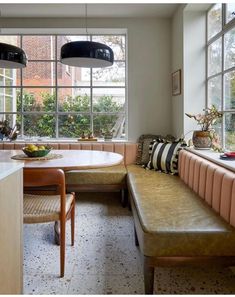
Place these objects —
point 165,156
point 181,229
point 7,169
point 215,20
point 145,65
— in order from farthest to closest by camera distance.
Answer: point 145,65 < point 165,156 < point 215,20 < point 181,229 < point 7,169

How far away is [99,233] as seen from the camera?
2916mm

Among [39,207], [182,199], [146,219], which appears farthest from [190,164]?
[39,207]

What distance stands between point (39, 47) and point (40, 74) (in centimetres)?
43

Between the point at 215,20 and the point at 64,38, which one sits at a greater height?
the point at 64,38

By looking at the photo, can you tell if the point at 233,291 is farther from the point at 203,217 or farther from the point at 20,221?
the point at 20,221

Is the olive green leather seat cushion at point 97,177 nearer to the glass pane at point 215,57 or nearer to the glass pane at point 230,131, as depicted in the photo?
the glass pane at point 230,131

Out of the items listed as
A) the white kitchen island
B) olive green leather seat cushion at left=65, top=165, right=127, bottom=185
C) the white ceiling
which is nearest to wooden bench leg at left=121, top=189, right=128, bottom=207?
olive green leather seat cushion at left=65, top=165, right=127, bottom=185

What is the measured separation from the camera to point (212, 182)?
2.34 m

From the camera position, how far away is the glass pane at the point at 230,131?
10.4ft

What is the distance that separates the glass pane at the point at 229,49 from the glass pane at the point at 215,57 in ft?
0.55

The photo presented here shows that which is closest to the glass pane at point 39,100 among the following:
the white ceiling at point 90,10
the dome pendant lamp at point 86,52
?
the white ceiling at point 90,10

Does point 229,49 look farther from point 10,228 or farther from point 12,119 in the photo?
point 12,119

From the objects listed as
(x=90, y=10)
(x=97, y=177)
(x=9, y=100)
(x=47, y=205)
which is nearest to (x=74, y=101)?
(x=9, y=100)

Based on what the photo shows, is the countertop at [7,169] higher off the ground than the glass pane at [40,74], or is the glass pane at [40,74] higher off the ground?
the glass pane at [40,74]
